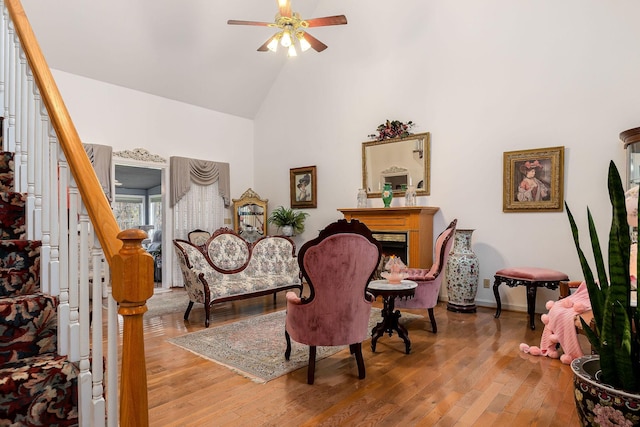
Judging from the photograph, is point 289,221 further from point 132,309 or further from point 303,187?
point 132,309

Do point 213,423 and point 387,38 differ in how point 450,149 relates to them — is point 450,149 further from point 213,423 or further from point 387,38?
point 213,423

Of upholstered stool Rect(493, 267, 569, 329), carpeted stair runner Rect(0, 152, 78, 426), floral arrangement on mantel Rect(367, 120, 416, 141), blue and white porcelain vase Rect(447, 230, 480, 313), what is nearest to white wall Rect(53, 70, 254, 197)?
floral arrangement on mantel Rect(367, 120, 416, 141)

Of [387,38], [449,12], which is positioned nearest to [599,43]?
[449,12]

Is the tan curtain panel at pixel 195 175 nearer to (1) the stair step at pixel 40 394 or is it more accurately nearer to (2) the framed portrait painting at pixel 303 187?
(2) the framed portrait painting at pixel 303 187

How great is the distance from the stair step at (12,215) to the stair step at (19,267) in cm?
22

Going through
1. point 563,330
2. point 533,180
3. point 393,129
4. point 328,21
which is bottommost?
point 563,330

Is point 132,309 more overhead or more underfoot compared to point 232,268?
more overhead

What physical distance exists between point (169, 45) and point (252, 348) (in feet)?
16.3

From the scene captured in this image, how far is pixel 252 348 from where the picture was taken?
11.4 ft

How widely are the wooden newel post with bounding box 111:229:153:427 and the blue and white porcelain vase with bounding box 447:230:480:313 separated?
172 inches

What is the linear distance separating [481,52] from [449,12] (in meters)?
0.81

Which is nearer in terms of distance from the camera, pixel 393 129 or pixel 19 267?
pixel 19 267

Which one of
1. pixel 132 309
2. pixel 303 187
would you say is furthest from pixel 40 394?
pixel 303 187

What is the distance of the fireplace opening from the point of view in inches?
217
